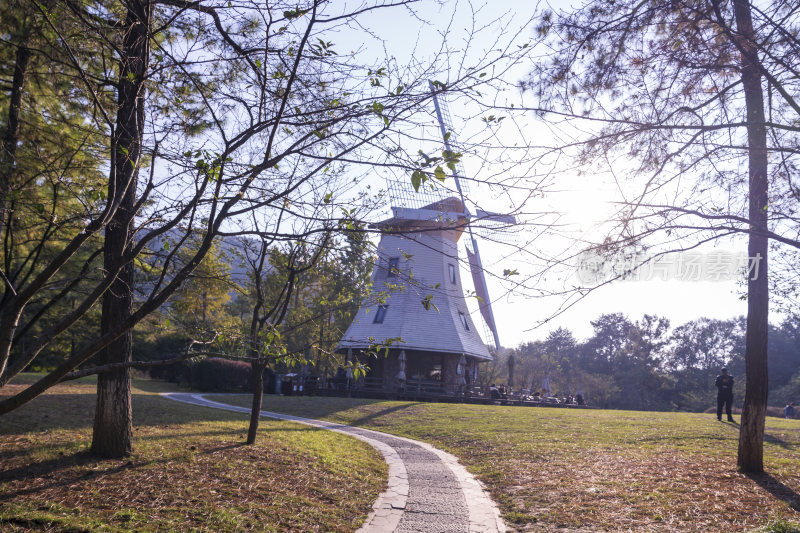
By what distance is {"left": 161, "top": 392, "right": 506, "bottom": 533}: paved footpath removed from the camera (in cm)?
556

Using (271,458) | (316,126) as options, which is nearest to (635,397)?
(271,458)

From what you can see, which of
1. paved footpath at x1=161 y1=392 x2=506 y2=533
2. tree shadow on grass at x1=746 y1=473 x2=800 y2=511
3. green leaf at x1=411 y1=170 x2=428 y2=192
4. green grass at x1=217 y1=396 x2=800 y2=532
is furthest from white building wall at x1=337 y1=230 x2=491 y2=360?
green leaf at x1=411 y1=170 x2=428 y2=192

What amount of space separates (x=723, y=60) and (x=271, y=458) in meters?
7.71

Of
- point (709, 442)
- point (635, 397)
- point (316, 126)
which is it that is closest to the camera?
point (316, 126)

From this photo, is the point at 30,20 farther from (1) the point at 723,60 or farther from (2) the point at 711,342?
(2) the point at 711,342

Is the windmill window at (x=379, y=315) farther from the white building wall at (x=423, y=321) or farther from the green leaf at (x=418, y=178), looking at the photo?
the green leaf at (x=418, y=178)

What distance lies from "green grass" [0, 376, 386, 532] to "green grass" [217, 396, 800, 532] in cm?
204

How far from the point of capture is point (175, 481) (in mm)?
5973

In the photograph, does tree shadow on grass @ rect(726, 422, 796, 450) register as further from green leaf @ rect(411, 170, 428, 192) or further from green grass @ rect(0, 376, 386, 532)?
green leaf @ rect(411, 170, 428, 192)

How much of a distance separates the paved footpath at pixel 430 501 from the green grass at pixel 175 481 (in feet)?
0.79

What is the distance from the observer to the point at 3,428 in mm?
7559

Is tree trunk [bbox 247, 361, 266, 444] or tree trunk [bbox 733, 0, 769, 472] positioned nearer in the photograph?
tree trunk [bbox 733, 0, 769, 472]

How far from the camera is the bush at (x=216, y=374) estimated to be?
86.5 feet

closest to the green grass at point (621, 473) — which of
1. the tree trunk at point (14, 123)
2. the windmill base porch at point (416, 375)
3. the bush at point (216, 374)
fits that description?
the tree trunk at point (14, 123)
